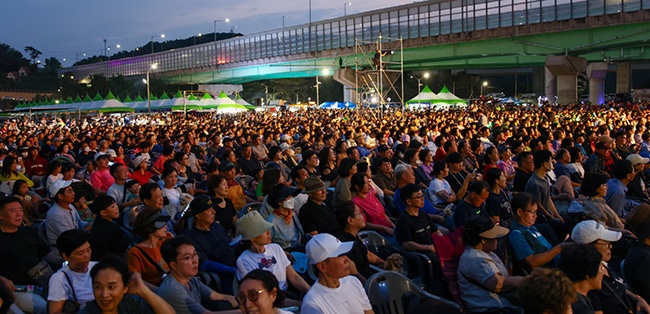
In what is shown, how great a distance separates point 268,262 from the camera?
5664mm

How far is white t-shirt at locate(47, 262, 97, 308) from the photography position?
492 centimetres

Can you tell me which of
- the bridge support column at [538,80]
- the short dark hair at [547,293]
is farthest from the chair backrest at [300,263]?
the bridge support column at [538,80]

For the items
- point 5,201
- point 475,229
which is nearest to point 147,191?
point 5,201

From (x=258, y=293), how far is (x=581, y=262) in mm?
2253

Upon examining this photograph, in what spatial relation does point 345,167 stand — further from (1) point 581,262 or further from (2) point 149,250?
(1) point 581,262

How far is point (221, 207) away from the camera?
315 inches

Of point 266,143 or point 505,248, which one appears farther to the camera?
point 266,143

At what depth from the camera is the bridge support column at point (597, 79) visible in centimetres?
5778

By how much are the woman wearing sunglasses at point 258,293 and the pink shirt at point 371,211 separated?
405 cm

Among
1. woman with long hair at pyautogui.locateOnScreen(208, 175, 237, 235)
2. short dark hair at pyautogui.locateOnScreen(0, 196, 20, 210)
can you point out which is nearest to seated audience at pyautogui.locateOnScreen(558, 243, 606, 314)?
woman with long hair at pyautogui.locateOnScreen(208, 175, 237, 235)

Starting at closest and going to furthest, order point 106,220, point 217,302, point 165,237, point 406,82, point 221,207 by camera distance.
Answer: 1. point 217,302
2. point 165,237
3. point 106,220
4. point 221,207
5. point 406,82

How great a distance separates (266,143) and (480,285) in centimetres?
1307

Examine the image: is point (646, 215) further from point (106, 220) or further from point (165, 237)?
point (106, 220)

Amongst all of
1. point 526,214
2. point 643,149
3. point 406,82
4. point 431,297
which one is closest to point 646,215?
point 526,214
